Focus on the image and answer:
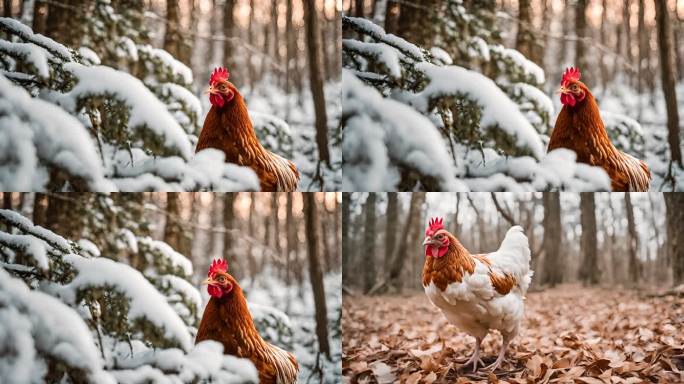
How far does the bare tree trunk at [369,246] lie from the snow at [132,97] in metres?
0.86

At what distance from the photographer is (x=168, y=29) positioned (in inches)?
115

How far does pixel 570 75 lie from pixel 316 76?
115 centimetres

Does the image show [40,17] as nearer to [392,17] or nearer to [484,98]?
[392,17]

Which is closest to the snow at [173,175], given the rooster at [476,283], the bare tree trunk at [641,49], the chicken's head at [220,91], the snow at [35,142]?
the snow at [35,142]

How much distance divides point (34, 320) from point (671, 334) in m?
2.81

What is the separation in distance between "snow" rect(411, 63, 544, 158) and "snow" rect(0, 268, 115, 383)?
1819mm

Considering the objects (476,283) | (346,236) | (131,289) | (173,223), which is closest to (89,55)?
(173,223)

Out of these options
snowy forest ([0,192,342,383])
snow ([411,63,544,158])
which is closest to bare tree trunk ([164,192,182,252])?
snowy forest ([0,192,342,383])

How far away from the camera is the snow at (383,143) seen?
2885 mm

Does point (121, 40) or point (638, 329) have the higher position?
point (121, 40)

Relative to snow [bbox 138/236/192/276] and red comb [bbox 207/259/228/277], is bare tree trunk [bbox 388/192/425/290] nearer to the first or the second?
red comb [bbox 207/259/228/277]

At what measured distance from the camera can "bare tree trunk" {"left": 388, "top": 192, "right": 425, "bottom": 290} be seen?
115 inches

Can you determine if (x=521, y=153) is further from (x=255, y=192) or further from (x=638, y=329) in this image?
(x=255, y=192)

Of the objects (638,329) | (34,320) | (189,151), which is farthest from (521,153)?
(34,320)
